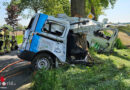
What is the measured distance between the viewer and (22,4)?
1092 inches

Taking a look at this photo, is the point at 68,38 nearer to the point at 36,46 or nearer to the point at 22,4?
the point at 36,46

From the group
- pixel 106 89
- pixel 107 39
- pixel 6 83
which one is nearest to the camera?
pixel 106 89

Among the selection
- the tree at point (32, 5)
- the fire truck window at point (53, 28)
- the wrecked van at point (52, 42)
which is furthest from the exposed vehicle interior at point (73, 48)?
the tree at point (32, 5)

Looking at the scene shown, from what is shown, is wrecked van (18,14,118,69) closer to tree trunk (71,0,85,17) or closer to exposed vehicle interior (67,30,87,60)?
exposed vehicle interior (67,30,87,60)

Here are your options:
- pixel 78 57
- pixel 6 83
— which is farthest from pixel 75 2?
pixel 6 83

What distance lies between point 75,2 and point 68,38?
2583 mm

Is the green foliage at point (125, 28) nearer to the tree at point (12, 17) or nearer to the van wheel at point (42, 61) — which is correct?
the van wheel at point (42, 61)

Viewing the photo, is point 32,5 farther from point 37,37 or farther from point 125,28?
point 37,37

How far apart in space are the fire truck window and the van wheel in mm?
995

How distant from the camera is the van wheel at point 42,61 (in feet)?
21.7

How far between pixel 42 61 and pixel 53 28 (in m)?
1.45

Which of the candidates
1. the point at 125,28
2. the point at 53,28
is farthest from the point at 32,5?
the point at 53,28

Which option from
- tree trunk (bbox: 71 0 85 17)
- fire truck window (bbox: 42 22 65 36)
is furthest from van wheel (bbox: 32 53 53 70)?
tree trunk (bbox: 71 0 85 17)

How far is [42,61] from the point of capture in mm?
6766
